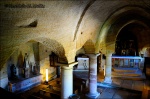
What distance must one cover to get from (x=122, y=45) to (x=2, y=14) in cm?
1344

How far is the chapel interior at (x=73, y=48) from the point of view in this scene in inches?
147

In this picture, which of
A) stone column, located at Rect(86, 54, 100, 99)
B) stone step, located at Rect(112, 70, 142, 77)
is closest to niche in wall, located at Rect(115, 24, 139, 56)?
stone step, located at Rect(112, 70, 142, 77)

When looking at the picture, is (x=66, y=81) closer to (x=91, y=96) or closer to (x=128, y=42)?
(x=91, y=96)

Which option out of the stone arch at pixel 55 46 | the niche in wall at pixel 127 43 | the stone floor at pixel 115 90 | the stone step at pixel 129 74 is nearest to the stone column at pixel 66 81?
the stone arch at pixel 55 46

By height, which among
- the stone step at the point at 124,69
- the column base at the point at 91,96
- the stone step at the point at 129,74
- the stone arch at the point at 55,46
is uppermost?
the stone arch at the point at 55,46

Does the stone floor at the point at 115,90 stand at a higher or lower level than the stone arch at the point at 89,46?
lower

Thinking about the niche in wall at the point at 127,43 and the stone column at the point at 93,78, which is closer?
the stone column at the point at 93,78

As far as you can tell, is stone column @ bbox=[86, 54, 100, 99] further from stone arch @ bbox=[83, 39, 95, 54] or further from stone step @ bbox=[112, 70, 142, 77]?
stone step @ bbox=[112, 70, 142, 77]

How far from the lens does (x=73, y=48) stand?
249 inches

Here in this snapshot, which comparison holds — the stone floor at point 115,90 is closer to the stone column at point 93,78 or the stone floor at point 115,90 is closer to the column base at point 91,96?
the column base at point 91,96

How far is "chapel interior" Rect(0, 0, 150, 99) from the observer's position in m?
3.72

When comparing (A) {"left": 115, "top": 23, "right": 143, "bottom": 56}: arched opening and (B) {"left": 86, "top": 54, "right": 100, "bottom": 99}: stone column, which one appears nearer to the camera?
(B) {"left": 86, "top": 54, "right": 100, "bottom": 99}: stone column

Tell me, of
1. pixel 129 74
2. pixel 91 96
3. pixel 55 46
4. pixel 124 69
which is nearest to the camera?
pixel 55 46

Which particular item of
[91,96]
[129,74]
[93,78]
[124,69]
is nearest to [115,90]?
[91,96]
